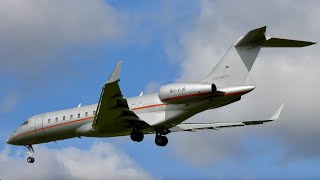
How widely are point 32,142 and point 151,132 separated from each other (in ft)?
23.7

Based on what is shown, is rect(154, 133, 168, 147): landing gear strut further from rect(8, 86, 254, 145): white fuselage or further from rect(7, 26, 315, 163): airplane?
rect(8, 86, 254, 145): white fuselage

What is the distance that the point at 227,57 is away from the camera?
100 ft

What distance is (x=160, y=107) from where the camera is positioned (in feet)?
104

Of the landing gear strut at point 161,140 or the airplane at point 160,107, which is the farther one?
the landing gear strut at point 161,140

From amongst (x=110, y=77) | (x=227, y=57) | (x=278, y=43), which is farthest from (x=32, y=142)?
(x=278, y=43)

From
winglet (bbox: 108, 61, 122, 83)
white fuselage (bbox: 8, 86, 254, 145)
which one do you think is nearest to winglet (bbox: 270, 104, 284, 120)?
white fuselage (bbox: 8, 86, 254, 145)

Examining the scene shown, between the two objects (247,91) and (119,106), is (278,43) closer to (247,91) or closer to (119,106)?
(247,91)

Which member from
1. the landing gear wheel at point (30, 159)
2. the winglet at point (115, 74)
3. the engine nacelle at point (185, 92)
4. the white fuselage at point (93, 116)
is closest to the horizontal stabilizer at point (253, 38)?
the white fuselage at point (93, 116)

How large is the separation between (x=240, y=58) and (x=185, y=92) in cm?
333

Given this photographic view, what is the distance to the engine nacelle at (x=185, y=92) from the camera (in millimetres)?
28719

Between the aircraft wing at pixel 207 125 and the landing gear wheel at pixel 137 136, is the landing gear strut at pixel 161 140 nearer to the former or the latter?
the aircraft wing at pixel 207 125

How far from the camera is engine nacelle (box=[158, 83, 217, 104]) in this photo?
28719mm

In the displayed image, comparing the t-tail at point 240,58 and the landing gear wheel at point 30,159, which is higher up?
the t-tail at point 240,58

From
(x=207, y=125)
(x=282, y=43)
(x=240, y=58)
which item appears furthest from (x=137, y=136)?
(x=282, y=43)
